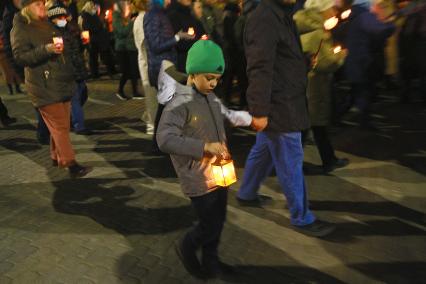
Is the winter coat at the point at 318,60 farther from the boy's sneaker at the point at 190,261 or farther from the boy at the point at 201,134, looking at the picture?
the boy's sneaker at the point at 190,261

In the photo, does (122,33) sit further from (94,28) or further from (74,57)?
(74,57)

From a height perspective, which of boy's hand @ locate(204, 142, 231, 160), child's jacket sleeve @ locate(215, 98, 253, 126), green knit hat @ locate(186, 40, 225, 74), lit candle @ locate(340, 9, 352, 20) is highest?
green knit hat @ locate(186, 40, 225, 74)

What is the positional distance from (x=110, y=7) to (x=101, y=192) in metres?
10.1

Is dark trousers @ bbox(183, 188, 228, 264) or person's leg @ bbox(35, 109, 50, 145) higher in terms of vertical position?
dark trousers @ bbox(183, 188, 228, 264)

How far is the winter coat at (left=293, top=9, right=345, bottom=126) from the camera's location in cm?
439

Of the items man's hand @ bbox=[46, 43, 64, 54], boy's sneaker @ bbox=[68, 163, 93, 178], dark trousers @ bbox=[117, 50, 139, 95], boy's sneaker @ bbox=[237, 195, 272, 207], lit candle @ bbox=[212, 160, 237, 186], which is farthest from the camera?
dark trousers @ bbox=[117, 50, 139, 95]

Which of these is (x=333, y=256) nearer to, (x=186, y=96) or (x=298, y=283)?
(x=298, y=283)

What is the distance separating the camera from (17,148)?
6250mm

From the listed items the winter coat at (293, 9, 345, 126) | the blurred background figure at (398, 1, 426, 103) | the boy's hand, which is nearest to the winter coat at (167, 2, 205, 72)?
the winter coat at (293, 9, 345, 126)

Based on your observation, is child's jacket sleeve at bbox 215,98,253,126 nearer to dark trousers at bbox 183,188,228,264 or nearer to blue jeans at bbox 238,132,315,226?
dark trousers at bbox 183,188,228,264

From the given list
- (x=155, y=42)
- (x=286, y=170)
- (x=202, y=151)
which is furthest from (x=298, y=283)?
(x=155, y=42)

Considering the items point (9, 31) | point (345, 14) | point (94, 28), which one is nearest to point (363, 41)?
point (345, 14)

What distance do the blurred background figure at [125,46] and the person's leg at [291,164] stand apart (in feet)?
17.4

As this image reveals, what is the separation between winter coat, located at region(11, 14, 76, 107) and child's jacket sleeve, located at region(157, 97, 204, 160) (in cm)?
243
